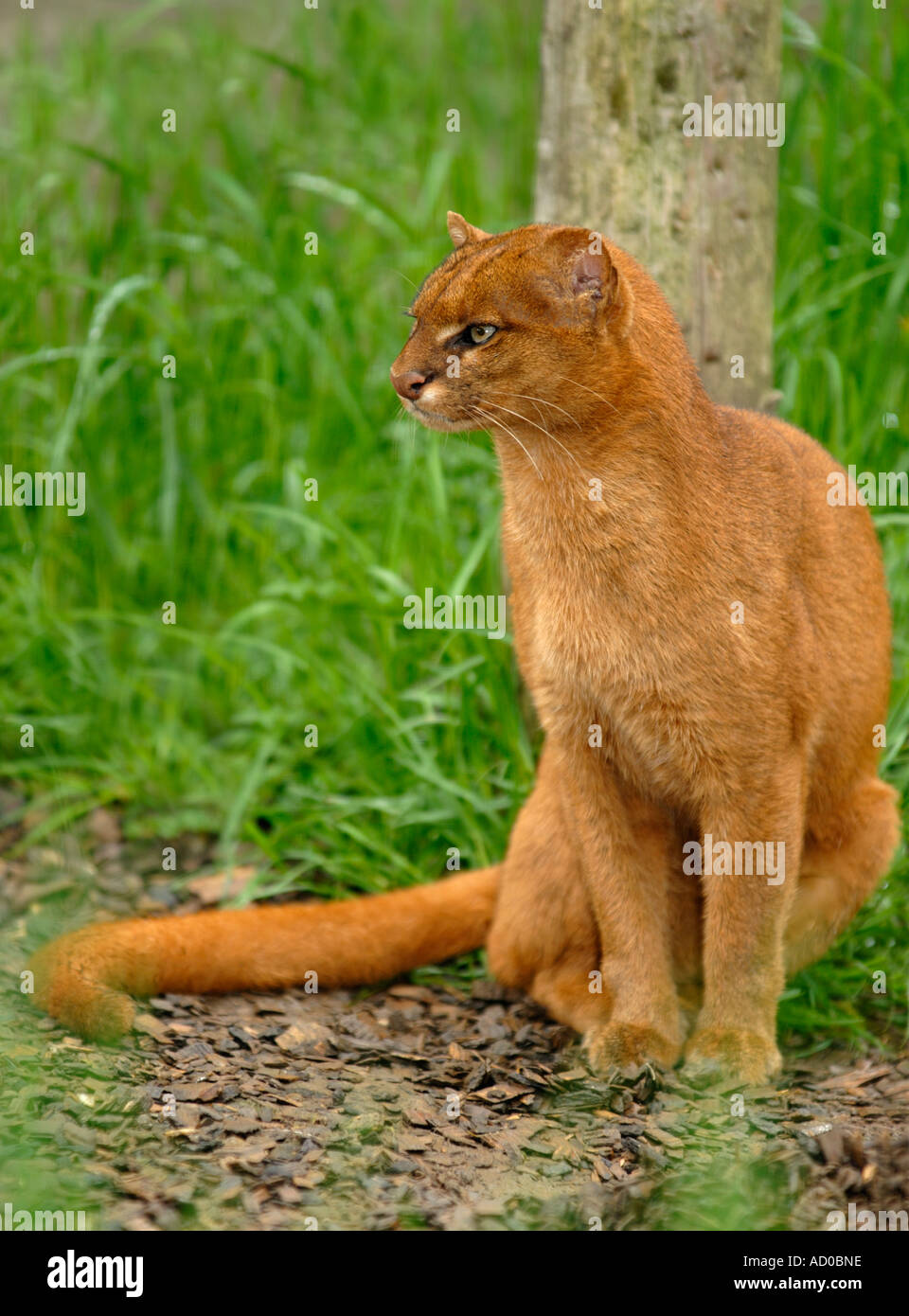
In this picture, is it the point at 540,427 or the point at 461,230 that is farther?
the point at 461,230

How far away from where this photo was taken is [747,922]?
3.26 meters

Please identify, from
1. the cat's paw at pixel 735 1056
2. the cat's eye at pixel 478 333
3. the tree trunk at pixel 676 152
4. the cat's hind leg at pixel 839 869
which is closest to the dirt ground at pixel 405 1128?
the cat's paw at pixel 735 1056

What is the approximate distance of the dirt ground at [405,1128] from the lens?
8.86 ft

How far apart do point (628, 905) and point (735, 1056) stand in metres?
0.41

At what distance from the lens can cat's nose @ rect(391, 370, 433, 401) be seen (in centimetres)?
307

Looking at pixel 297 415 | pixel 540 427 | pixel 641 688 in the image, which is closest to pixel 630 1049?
pixel 641 688

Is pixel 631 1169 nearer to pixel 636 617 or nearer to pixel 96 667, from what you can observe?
pixel 636 617

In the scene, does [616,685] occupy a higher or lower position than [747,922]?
higher

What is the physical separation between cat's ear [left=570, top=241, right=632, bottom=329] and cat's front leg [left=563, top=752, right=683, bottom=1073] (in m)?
0.99

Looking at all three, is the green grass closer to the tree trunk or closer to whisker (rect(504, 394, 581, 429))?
the tree trunk

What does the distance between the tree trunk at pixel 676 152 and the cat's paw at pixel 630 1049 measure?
173cm

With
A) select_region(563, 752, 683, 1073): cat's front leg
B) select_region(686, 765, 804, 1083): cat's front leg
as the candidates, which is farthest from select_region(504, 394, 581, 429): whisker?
select_region(686, 765, 804, 1083): cat's front leg

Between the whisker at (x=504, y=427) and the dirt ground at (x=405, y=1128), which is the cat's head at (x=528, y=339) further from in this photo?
the dirt ground at (x=405, y=1128)

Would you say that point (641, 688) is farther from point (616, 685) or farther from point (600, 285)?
point (600, 285)
